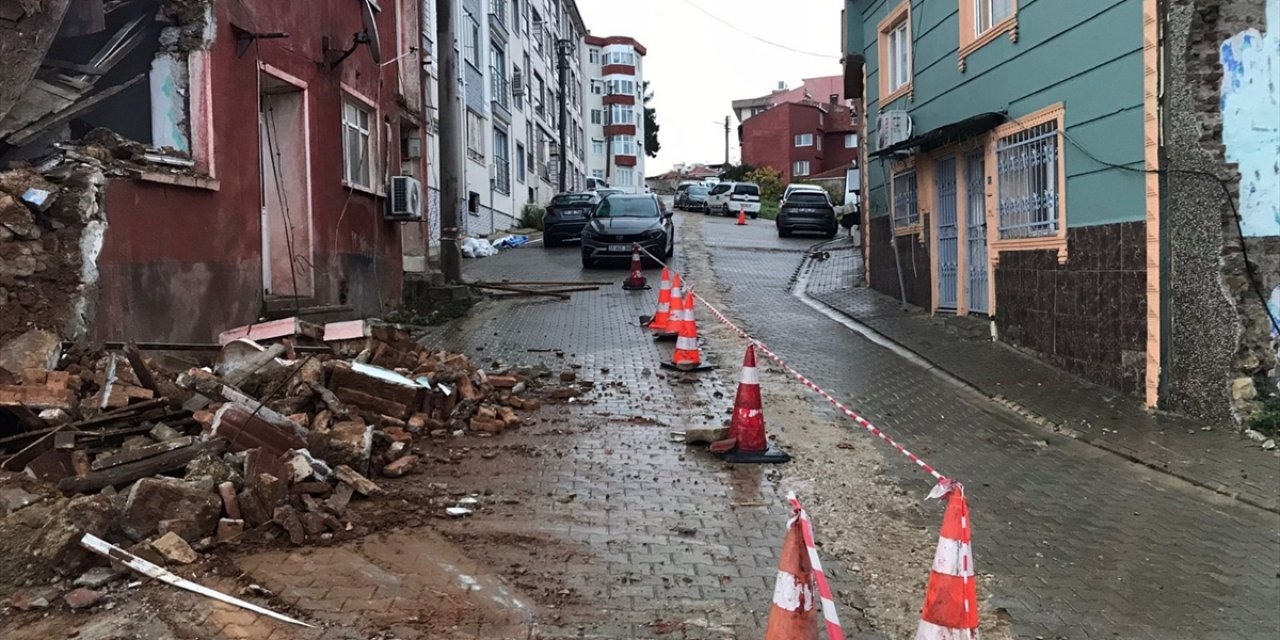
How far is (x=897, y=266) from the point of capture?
611 inches

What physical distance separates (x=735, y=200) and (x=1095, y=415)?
33.7 m

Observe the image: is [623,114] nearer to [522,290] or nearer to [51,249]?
[522,290]

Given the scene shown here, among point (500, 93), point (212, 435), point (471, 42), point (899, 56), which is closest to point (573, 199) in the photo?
point (471, 42)

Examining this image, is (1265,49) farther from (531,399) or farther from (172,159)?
(172,159)

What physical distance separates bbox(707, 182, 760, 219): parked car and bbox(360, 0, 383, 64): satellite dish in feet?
91.1

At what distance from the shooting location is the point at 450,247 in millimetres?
16594

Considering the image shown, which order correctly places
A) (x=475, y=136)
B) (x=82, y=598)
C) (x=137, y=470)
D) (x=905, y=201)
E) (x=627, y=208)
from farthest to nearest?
(x=475, y=136)
(x=627, y=208)
(x=905, y=201)
(x=137, y=470)
(x=82, y=598)

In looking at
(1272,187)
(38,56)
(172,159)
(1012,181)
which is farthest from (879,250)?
(38,56)

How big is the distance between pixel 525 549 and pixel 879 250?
13.0m

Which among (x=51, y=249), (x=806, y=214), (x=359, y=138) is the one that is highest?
(x=359, y=138)

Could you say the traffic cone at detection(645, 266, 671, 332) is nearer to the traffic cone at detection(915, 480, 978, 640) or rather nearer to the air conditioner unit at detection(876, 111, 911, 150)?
the air conditioner unit at detection(876, 111, 911, 150)

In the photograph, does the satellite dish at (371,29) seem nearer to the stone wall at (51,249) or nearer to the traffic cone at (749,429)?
the stone wall at (51,249)

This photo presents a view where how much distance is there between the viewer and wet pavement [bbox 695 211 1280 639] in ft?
15.1

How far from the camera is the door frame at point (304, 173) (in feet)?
33.3
